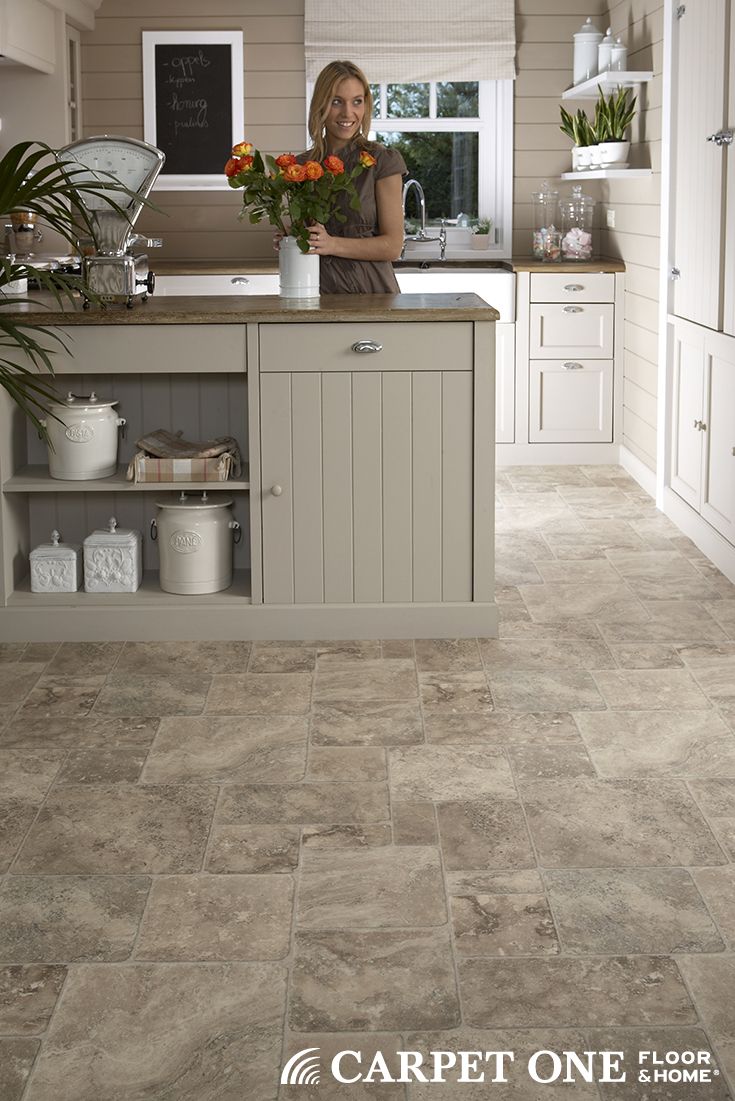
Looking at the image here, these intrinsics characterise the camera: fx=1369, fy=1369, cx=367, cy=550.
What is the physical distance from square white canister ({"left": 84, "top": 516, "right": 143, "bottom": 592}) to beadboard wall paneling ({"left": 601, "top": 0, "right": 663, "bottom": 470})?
278 centimetres

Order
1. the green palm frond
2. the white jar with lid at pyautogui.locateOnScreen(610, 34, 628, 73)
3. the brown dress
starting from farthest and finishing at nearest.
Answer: the white jar with lid at pyautogui.locateOnScreen(610, 34, 628, 73), the brown dress, the green palm frond

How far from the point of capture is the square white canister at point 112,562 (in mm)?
4031

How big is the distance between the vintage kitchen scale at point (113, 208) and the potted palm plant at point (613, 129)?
2893mm

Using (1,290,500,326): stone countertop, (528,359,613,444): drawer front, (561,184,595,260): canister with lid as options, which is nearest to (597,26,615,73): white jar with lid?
(561,184,595,260): canister with lid

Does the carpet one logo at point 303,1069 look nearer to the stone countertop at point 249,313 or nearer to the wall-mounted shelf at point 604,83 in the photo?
the stone countertop at point 249,313

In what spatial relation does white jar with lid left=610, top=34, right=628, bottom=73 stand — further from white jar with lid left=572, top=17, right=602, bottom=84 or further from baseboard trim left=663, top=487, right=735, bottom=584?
baseboard trim left=663, top=487, right=735, bottom=584

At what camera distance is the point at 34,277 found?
3.82m

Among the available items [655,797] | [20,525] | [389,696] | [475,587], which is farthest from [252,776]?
[20,525]

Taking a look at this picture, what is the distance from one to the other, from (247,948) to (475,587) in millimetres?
1891

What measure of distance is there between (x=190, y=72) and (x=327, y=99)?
322 centimetres

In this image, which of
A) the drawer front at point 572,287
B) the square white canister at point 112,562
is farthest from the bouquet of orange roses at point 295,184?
the drawer front at point 572,287

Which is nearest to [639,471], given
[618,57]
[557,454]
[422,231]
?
[557,454]

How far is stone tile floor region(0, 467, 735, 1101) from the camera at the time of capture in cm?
203

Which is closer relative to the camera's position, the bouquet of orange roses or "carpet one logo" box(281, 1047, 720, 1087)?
"carpet one logo" box(281, 1047, 720, 1087)
